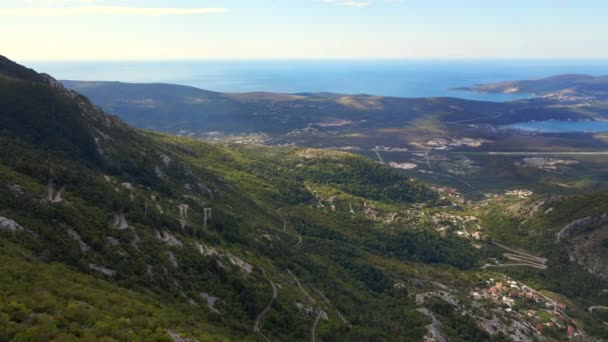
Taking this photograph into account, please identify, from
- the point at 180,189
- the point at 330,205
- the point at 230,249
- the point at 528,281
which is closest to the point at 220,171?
the point at 330,205

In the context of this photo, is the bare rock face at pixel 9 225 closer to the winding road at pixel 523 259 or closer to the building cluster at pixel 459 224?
the winding road at pixel 523 259

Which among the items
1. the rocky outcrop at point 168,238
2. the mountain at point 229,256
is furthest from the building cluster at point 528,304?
the rocky outcrop at point 168,238

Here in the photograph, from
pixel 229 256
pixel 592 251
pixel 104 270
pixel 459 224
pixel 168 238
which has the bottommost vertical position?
pixel 459 224

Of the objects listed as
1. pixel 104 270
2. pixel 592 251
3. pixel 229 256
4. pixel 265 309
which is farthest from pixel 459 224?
pixel 104 270

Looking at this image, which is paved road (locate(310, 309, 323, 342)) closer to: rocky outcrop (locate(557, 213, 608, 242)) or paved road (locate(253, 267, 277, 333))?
paved road (locate(253, 267, 277, 333))

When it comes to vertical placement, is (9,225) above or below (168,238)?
above

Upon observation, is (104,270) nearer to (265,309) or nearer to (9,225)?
(9,225)
